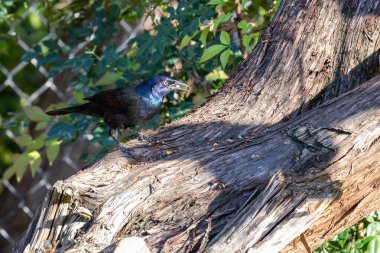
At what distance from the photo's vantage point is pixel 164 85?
4531 mm

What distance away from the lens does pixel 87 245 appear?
9.05 feet

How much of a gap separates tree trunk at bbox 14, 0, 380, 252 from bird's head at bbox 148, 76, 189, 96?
1126 millimetres

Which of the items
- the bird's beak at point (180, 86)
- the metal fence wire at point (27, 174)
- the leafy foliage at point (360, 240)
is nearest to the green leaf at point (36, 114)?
the bird's beak at point (180, 86)

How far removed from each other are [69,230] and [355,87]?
1.22m

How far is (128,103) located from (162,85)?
21cm

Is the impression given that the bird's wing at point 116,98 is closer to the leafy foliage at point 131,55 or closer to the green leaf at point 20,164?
the leafy foliage at point 131,55

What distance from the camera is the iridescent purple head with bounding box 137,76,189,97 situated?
450cm

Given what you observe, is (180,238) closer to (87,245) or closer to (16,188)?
(87,245)

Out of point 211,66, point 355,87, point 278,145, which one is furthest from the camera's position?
point 211,66

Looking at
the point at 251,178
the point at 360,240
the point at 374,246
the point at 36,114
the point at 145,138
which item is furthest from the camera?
the point at 36,114

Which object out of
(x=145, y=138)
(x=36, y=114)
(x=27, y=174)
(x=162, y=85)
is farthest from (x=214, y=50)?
(x=27, y=174)

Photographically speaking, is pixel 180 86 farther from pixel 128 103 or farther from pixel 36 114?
pixel 36 114

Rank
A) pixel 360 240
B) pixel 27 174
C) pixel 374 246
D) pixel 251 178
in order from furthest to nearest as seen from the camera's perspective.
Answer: pixel 27 174
pixel 360 240
pixel 374 246
pixel 251 178

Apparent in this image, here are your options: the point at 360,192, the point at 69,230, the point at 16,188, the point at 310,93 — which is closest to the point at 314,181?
the point at 360,192
